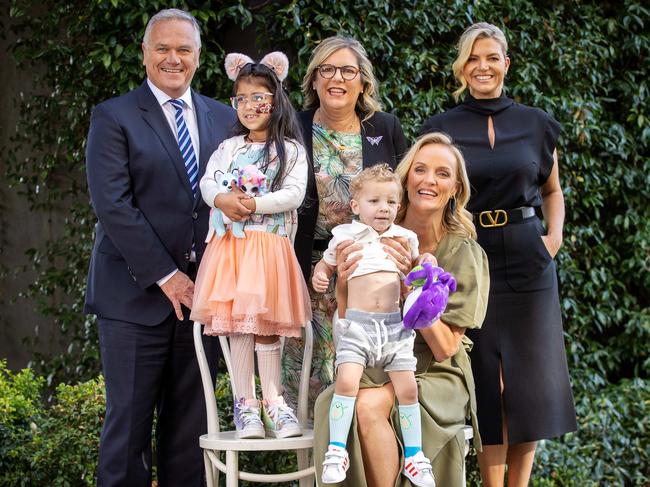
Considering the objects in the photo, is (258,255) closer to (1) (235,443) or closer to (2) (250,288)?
(2) (250,288)

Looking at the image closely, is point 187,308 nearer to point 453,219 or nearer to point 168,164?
point 168,164

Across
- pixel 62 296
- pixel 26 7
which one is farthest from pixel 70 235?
pixel 26 7

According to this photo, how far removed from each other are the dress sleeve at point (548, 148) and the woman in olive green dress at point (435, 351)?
660 millimetres

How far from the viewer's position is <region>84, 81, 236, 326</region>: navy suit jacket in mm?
3320

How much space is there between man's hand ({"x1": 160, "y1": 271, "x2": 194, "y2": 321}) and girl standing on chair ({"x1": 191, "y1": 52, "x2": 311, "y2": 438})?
17 cm

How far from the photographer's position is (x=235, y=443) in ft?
10.1

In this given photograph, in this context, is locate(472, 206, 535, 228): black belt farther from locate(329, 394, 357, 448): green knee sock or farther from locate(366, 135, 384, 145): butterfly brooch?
locate(329, 394, 357, 448): green knee sock

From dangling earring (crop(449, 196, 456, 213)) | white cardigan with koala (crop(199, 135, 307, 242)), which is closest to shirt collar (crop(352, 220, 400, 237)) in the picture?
white cardigan with koala (crop(199, 135, 307, 242))

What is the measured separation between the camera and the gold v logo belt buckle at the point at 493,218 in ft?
12.1

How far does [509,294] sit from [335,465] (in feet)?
3.93

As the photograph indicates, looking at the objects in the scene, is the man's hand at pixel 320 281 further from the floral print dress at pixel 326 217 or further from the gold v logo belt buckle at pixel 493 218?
the gold v logo belt buckle at pixel 493 218

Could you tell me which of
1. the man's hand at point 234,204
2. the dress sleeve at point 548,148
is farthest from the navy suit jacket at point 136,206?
the dress sleeve at point 548,148

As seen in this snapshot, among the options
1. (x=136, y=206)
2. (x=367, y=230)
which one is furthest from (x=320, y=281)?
(x=136, y=206)

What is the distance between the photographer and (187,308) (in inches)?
137
